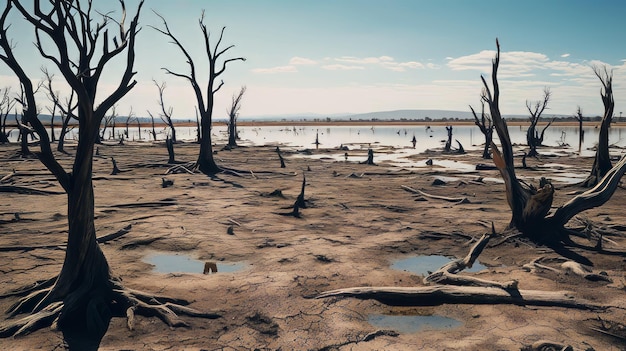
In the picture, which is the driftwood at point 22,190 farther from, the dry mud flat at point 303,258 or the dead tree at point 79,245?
the dead tree at point 79,245

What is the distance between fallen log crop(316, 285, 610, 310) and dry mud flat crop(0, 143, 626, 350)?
Answer: 0.37 ft

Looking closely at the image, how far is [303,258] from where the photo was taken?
339 inches

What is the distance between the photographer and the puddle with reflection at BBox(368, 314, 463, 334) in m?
5.80

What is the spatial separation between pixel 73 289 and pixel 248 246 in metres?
4.03

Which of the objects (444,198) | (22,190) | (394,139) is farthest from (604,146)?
(394,139)

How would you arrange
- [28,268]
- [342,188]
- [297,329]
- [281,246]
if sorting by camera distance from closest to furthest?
[297,329] → [28,268] → [281,246] → [342,188]

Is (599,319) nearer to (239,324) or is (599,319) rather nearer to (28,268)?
(239,324)

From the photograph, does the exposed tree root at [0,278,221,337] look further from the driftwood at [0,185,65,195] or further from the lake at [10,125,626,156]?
the lake at [10,125,626,156]

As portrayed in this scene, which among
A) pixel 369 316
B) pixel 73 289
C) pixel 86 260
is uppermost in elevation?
pixel 86 260

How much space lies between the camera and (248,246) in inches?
377

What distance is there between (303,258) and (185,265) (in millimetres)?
2315

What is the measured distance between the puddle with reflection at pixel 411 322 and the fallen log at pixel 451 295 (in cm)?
43

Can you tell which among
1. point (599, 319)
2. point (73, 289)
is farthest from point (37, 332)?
point (599, 319)

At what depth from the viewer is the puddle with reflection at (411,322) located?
5.80 meters
